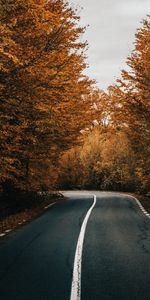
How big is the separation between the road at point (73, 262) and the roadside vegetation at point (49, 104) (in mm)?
3077

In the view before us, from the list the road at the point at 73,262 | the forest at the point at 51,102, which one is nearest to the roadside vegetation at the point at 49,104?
the forest at the point at 51,102

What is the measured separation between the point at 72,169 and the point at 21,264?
46186mm

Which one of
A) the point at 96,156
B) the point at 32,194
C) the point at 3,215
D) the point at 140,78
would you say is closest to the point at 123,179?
the point at 96,156

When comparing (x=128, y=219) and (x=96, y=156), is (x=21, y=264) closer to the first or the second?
(x=128, y=219)

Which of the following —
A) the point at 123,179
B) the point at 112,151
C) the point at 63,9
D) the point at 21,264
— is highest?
the point at 63,9

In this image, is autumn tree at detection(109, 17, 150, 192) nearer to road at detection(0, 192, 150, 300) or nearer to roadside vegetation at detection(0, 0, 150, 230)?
roadside vegetation at detection(0, 0, 150, 230)

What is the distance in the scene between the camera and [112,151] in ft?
156

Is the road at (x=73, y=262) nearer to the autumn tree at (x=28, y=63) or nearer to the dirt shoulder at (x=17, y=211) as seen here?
the dirt shoulder at (x=17, y=211)

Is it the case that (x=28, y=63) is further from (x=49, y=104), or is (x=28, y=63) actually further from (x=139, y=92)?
(x=139, y=92)

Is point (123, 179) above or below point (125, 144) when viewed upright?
below

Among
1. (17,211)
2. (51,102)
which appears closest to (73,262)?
(51,102)

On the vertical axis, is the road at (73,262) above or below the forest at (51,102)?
below

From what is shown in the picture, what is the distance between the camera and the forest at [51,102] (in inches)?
479

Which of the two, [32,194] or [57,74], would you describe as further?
[32,194]
